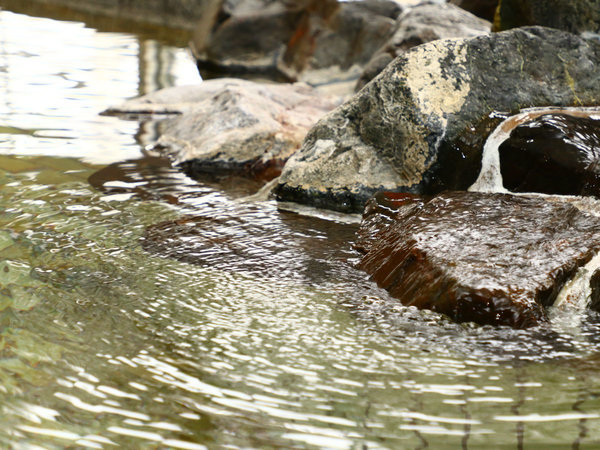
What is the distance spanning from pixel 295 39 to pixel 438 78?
6049mm

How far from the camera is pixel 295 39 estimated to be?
9875mm

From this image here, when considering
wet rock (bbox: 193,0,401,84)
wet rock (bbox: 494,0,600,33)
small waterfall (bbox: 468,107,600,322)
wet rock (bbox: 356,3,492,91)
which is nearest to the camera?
small waterfall (bbox: 468,107,600,322)

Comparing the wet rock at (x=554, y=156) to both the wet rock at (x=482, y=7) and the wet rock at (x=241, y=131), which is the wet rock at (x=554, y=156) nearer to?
the wet rock at (x=241, y=131)

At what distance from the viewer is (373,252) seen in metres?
3.20

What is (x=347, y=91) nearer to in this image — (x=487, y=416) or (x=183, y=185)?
(x=183, y=185)

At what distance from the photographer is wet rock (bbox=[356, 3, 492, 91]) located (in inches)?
252

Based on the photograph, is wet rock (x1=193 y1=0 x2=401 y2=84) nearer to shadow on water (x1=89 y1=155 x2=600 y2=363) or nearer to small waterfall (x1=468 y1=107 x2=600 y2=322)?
shadow on water (x1=89 y1=155 x2=600 y2=363)

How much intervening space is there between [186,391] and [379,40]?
25.5ft

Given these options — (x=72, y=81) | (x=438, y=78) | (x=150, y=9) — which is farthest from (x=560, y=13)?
(x=150, y=9)

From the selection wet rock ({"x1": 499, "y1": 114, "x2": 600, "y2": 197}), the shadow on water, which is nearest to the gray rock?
the shadow on water

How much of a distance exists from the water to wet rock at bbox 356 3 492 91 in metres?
3.18

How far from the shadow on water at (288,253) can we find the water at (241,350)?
0.01 metres

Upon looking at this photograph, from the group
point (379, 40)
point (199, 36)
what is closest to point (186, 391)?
point (379, 40)

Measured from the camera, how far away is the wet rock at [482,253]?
101 inches
